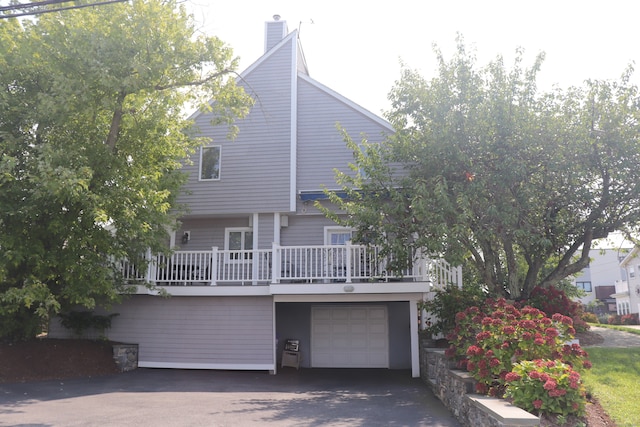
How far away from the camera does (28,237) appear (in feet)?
38.7

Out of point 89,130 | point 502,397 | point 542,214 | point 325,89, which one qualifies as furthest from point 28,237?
point 542,214

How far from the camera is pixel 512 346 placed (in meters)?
7.36

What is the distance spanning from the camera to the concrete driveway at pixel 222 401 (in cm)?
782

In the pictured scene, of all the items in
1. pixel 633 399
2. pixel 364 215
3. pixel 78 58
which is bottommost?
pixel 633 399

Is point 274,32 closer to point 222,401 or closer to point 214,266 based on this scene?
point 214,266

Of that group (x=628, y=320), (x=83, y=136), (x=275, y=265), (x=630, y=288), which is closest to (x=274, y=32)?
(x=83, y=136)

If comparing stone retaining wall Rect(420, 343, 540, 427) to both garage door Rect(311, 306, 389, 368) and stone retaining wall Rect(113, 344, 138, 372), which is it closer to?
garage door Rect(311, 306, 389, 368)

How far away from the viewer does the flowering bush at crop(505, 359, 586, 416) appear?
600 centimetres

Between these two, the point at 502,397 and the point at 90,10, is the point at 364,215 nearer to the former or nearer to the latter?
the point at 502,397

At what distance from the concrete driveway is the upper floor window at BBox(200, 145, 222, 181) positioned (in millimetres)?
5792

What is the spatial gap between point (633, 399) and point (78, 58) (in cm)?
1156

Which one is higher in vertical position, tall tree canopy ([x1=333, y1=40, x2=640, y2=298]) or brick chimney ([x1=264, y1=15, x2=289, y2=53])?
brick chimney ([x1=264, y1=15, x2=289, y2=53])

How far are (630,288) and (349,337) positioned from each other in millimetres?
34969

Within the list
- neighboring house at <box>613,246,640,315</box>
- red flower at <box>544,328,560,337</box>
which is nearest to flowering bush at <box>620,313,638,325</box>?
neighboring house at <box>613,246,640,315</box>
